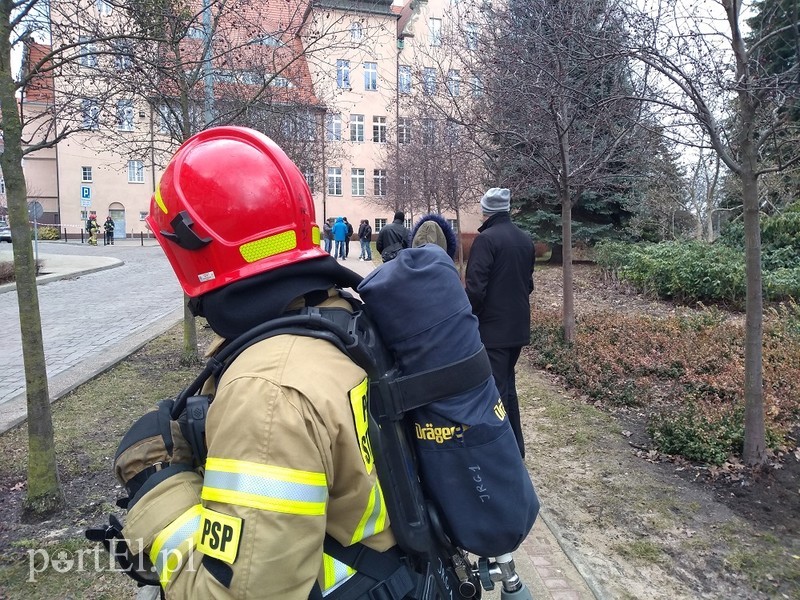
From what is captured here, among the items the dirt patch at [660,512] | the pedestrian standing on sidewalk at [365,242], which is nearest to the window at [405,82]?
the pedestrian standing on sidewalk at [365,242]

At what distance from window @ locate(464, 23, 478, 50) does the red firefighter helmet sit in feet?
25.5

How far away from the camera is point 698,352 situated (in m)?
7.12

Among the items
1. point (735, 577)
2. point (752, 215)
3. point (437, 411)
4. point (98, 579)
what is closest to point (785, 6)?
point (752, 215)

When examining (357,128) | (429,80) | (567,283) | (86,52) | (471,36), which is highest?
(357,128)

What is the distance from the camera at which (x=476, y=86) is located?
8531 millimetres

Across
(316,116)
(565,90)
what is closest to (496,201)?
(565,90)

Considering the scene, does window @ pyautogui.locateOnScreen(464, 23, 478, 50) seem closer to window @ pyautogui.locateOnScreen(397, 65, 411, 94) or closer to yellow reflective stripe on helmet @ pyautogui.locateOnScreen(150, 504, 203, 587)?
window @ pyautogui.locateOnScreen(397, 65, 411, 94)

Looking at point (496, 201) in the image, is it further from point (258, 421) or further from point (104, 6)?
point (258, 421)

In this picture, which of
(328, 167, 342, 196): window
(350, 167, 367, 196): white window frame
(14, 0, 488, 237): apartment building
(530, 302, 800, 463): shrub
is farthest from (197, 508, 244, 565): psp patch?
(350, 167, 367, 196): white window frame

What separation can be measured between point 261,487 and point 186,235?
25.9 inches

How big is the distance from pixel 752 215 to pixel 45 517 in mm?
5166

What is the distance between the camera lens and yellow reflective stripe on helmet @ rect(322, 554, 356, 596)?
1.25m

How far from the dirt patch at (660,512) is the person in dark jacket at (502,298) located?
68 cm

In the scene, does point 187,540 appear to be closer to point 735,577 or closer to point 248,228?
point 248,228
